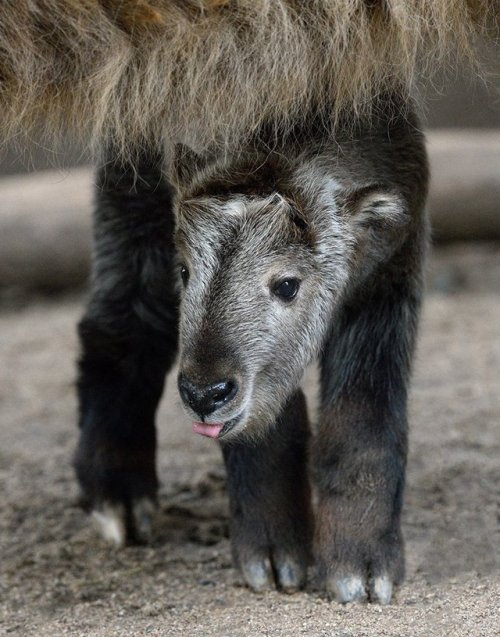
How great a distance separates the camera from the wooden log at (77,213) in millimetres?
8039

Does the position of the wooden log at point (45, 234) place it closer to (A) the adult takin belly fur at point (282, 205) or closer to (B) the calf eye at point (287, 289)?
(A) the adult takin belly fur at point (282, 205)

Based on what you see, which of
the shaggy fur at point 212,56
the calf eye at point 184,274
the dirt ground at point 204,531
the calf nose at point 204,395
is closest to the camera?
the shaggy fur at point 212,56

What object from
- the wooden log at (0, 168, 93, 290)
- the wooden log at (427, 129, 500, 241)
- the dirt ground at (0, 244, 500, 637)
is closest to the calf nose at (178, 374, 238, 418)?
the dirt ground at (0, 244, 500, 637)

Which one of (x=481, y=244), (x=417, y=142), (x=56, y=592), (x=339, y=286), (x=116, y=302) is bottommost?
(x=481, y=244)

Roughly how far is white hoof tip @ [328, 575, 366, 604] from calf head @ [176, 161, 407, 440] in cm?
55

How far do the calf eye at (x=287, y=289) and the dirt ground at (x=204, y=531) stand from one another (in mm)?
960

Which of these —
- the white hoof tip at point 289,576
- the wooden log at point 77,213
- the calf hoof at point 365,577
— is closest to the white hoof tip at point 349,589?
the calf hoof at point 365,577

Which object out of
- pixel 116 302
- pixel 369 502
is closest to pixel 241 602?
pixel 369 502

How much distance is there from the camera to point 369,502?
389 cm

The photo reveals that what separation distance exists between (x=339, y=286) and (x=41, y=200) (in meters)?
4.65

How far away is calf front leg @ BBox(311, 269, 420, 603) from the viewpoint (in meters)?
3.88

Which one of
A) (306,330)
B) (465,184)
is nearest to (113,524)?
(306,330)

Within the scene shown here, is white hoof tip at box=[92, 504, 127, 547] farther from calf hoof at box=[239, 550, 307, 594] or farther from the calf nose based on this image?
the calf nose

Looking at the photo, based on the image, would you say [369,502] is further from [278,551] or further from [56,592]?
[56,592]
